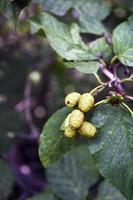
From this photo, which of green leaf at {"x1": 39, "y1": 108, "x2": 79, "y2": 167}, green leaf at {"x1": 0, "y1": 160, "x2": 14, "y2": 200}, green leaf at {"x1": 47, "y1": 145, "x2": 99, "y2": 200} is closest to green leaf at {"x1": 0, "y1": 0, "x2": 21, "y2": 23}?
green leaf at {"x1": 39, "y1": 108, "x2": 79, "y2": 167}

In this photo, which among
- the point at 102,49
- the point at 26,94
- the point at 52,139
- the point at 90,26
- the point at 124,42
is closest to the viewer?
the point at 52,139

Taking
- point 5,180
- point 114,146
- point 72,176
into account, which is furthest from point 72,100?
point 5,180

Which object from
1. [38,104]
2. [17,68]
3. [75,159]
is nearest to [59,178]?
[75,159]

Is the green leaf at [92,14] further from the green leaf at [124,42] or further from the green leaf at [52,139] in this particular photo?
the green leaf at [52,139]

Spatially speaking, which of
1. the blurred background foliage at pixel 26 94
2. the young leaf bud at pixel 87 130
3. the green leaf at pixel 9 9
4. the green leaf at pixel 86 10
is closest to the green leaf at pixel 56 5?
the green leaf at pixel 86 10

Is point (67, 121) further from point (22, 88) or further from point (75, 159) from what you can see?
point (22, 88)

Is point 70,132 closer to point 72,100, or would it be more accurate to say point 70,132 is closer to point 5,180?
point 72,100
